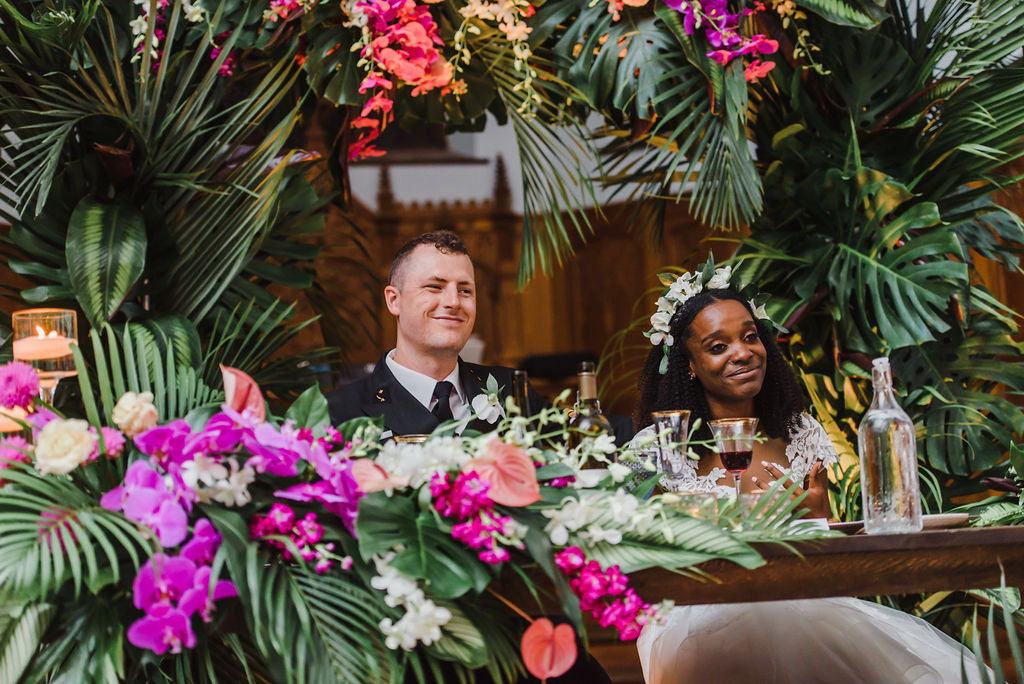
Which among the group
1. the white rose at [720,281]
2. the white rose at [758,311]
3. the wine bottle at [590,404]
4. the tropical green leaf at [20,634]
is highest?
the white rose at [720,281]

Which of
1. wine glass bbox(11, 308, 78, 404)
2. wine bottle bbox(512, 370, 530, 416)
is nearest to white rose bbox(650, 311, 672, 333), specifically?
wine bottle bbox(512, 370, 530, 416)

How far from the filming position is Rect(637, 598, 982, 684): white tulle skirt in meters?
1.87

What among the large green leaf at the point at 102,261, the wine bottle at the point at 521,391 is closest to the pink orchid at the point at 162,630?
the wine bottle at the point at 521,391

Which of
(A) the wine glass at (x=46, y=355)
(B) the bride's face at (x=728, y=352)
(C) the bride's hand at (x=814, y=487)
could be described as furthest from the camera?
(B) the bride's face at (x=728, y=352)

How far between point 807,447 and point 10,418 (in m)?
1.78

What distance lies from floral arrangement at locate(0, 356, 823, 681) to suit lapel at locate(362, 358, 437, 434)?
1201 mm

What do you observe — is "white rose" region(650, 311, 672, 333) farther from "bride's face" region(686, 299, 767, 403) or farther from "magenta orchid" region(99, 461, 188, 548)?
"magenta orchid" region(99, 461, 188, 548)

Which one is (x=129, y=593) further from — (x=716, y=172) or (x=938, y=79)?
(x=938, y=79)

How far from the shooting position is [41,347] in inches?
66.6

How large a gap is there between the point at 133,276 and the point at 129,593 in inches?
59.7

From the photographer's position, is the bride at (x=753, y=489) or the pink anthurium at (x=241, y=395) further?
the bride at (x=753, y=489)

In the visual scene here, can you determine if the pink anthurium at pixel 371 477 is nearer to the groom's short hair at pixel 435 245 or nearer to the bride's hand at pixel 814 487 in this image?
the bride's hand at pixel 814 487

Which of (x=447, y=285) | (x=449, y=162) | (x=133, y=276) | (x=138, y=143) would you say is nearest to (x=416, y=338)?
(x=447, y=285)

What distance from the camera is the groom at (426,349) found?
2531 mm
